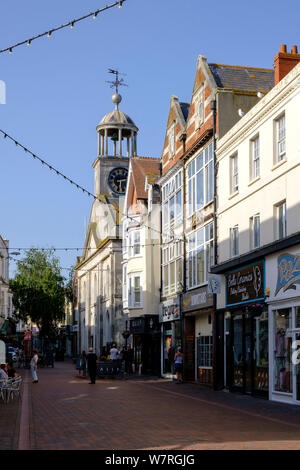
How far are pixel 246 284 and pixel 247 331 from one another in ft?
5.57

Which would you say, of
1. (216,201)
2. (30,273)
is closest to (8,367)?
(216,201)

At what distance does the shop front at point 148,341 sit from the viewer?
41.9 m

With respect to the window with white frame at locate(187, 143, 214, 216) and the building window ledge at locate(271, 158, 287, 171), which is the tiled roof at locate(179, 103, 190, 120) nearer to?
the window with white frame at locate(187, 143, 214, 216)

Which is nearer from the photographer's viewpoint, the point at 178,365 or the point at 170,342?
the point at 178,365

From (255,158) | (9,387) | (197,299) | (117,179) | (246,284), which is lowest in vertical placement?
(9,387)

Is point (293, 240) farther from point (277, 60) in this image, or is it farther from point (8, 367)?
point (8, 367)

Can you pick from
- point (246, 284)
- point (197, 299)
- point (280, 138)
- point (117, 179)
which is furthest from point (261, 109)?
point (117, 179)

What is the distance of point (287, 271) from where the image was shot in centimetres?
2192

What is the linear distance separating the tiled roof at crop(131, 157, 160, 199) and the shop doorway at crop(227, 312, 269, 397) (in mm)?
20068

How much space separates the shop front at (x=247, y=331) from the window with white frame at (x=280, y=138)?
11.8ft

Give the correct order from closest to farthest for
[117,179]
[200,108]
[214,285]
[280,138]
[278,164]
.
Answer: [278,164], [280,138], [214,285], [200,108], [117,179]

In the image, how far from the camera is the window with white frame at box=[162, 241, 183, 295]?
1441 inches

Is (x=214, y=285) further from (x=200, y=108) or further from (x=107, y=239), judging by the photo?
(x=107, y=239)
